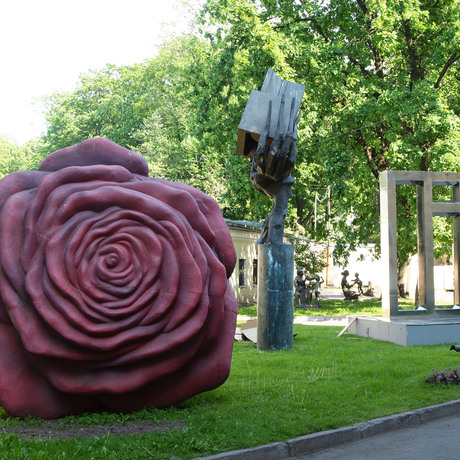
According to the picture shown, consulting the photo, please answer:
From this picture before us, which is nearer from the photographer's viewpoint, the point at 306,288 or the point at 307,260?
the point at 306,288

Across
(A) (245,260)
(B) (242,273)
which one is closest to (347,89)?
(A) (245,260)

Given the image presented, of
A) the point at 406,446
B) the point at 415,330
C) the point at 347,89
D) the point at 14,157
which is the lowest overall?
the point at 406,446

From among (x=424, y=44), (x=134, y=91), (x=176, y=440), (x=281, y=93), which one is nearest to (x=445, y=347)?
(x=281, y=93)

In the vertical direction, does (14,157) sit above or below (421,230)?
above

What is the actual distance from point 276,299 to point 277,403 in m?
4.97

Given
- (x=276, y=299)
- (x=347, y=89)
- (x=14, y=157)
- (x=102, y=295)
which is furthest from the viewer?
(x=14, y=157)

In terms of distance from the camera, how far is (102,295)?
5844mm

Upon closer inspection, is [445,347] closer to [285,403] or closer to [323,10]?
[285,403]

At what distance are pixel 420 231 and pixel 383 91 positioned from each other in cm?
861

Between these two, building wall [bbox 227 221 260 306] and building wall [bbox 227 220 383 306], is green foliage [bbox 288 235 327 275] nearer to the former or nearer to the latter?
building wall [bbox 227 220 383 306]

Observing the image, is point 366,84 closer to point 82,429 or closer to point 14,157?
point 82,429

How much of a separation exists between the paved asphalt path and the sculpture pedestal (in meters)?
5.38

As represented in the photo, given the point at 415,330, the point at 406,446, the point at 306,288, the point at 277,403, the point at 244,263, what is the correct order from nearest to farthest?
the point at 406,446, the point at 277,403, the point at 415,330, the point at 306,288, the point at 244,263

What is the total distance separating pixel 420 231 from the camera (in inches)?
577
